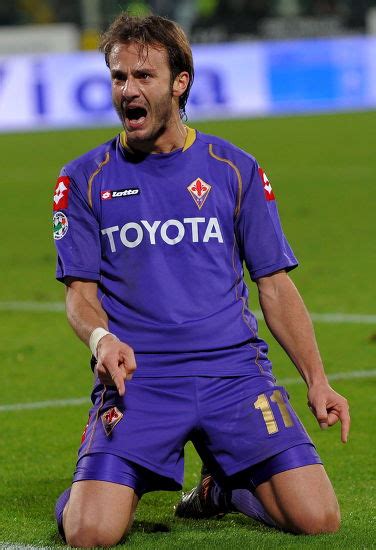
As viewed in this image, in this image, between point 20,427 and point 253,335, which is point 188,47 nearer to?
point 253,335

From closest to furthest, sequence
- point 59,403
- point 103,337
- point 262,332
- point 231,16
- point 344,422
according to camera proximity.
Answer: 1. point 103,337
2. point 344,422
3. point 59,403
4. point 262,332
5. point 231,16

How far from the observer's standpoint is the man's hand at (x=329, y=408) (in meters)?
4.76

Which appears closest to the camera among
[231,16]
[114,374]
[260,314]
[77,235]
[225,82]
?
[114,374]

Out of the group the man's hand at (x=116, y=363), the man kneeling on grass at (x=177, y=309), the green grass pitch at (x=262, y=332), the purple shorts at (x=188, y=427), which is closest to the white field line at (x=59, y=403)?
the green grass pitch at (x=262, y=332)

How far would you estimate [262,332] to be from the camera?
351 inches

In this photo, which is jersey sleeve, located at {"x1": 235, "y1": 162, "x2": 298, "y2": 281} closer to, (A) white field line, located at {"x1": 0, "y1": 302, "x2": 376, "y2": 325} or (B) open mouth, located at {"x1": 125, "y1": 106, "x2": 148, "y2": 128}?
(B) open mouth, located at {"x1": 125, "y1": 106, "x2": 148, "y2": 128}

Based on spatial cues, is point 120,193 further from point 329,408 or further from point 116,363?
point 329,408

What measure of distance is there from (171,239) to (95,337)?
0.48 m

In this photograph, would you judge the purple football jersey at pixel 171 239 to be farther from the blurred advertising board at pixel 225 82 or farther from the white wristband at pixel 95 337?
the blurred advertising board at pixel 225 82

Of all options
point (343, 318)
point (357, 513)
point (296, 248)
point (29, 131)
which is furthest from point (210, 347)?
point (29, 131)

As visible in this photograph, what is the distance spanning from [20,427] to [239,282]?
2.10 meters

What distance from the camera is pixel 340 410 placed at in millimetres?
4777

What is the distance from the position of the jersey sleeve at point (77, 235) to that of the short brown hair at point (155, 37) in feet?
1.60

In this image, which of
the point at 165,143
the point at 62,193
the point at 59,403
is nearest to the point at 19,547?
the point at 62,193
